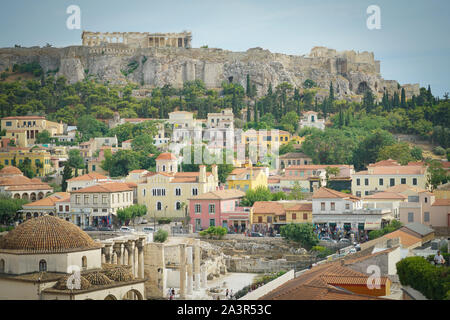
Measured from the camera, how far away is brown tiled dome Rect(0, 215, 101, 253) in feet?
81.9

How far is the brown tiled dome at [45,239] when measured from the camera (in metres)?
25.0

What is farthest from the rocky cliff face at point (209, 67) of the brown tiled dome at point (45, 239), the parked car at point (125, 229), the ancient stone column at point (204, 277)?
the brown tiled dome at point (45, 239)

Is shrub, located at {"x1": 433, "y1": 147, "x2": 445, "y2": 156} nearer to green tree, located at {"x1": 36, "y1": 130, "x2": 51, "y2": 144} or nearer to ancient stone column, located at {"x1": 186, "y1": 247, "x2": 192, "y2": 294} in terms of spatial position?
green tree, located at {"x1": 36, "y1": 130, "x2": 51, "y2": 144}

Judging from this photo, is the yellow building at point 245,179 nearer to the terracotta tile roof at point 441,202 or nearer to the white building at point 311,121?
the terracotta tile roof at point 441,202

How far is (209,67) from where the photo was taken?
3777 inches

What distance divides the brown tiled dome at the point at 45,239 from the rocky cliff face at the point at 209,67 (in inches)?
2653

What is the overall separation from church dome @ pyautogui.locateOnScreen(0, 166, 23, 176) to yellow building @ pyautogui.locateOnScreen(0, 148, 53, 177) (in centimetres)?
402

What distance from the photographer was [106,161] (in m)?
63.8

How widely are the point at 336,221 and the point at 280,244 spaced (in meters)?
3.59

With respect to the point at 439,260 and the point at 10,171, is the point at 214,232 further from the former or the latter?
the point at 439,260

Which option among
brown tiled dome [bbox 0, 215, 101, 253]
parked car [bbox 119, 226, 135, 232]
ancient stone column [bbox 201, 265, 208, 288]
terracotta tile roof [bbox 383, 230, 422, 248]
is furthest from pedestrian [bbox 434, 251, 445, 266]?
parked car [bbox 119, 226, 135, 232]

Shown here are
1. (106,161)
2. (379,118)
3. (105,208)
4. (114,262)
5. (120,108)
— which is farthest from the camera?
(120,108)
